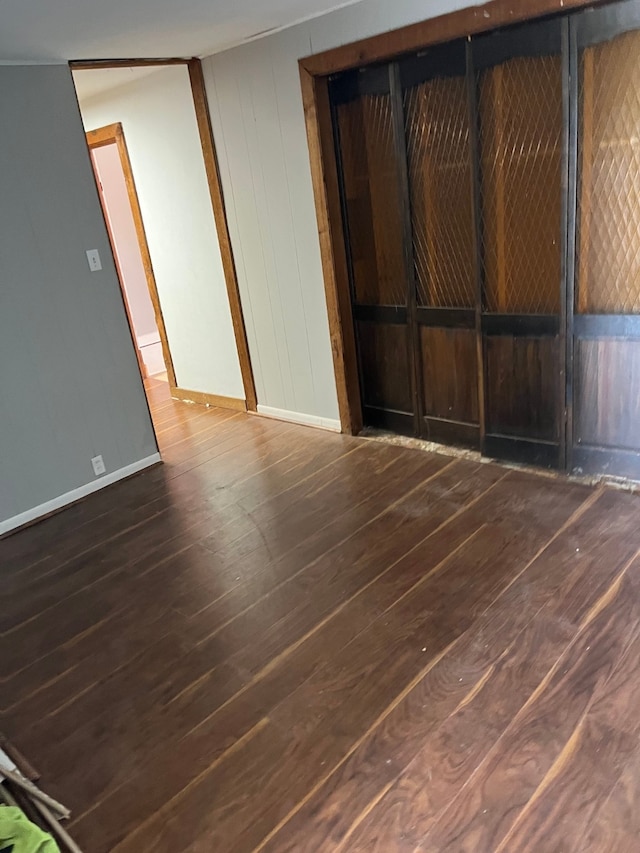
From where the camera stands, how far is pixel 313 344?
3998mm

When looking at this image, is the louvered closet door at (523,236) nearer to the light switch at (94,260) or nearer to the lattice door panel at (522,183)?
the lattice door panel at (522,183)

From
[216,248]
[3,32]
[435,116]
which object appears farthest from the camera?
[216,248]

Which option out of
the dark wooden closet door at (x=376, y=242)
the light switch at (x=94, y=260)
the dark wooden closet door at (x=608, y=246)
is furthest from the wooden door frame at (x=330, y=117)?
the light switch at (x=94, y=260)

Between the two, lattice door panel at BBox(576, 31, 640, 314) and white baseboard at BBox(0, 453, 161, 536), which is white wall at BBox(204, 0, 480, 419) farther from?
lattice door panel at BBox(576, 31, 640, 314)

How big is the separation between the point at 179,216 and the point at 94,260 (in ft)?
3.69

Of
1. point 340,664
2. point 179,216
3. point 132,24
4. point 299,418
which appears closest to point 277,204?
point 179,216

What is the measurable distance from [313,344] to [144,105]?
200 cm

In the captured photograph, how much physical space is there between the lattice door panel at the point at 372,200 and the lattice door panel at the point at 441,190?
0.39ft

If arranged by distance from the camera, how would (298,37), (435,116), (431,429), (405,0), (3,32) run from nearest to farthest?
(3,32) → (405,0) → (435,116) → (298,37) → (431,429)

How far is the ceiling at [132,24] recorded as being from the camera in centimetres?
256

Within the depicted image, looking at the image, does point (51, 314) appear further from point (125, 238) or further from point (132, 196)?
point (125, 238)

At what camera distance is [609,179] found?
8.86 ft

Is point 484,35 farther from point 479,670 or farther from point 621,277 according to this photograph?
point 479,670

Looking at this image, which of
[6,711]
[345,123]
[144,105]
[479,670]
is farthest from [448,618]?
[144,105]
